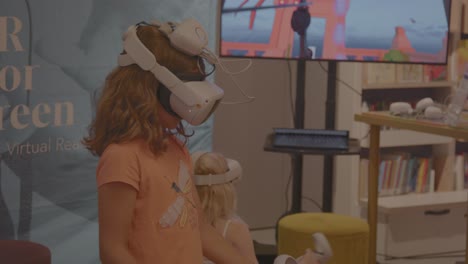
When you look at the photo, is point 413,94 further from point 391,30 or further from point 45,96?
point 45,96

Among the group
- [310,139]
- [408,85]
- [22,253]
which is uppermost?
[408,85]

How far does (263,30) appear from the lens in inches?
156

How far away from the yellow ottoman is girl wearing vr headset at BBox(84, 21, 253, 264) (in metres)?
1.61

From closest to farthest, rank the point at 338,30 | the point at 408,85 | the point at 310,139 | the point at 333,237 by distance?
the point at 333,237 → the point at 310,139 → the point at 338,30 → the point at 408,85

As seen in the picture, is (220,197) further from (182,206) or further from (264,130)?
(264,130)

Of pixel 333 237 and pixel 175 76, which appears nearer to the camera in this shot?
pixel 175 76

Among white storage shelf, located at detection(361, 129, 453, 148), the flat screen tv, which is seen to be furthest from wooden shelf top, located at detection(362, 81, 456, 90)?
the flat screen tv

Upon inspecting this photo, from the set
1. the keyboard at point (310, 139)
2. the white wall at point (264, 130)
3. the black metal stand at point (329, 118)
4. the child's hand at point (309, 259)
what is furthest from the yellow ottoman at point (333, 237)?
the white wall at point (264, 130)

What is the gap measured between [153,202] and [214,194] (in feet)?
2.65

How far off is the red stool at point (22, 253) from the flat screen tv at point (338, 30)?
5.30ft

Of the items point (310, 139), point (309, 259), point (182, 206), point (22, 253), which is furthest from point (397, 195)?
point (182, 206)

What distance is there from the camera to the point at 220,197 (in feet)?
8.75

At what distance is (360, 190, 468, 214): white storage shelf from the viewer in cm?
454

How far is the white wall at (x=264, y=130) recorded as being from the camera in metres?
5.03
